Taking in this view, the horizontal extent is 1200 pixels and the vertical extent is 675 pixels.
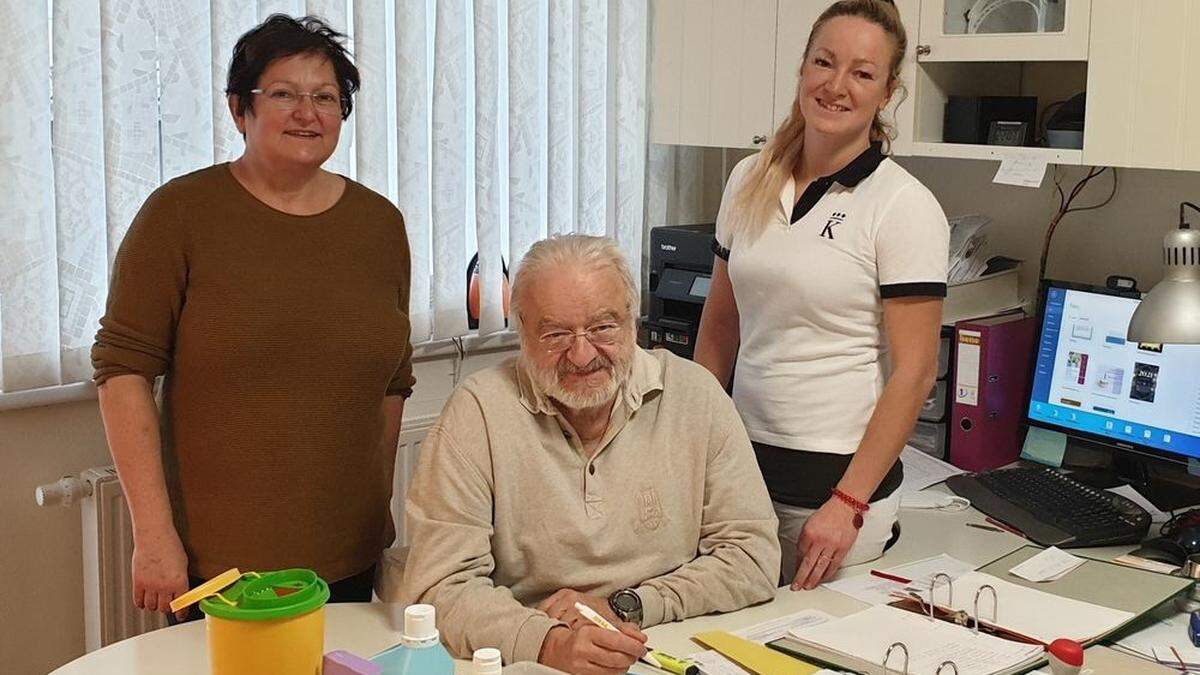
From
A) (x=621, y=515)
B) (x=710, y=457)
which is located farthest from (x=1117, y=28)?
(x=621, y=515)

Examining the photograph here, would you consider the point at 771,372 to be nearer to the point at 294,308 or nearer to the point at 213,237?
the point at 294,308

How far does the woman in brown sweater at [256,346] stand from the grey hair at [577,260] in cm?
33

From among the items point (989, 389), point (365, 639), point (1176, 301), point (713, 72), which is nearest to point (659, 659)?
point (365, 639)

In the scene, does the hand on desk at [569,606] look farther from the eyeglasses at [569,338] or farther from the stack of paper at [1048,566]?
the stack of paper at [1048,566]

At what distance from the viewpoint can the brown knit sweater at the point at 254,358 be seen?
6.32 feet

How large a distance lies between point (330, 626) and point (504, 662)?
275mm

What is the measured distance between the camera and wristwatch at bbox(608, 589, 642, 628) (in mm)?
1731

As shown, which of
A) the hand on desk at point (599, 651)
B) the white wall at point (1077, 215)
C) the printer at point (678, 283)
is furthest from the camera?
the printer at point (678, 283)

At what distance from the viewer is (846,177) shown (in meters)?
2.03

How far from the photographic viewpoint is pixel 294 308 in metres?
1.96

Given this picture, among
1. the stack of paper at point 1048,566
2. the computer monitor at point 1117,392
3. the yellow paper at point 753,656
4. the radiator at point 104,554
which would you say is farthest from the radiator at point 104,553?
the computer monitor at point 1117,392

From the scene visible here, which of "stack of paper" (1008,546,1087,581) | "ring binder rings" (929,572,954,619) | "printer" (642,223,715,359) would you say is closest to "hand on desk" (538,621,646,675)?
"ring binder rings" (929,572,954,619)

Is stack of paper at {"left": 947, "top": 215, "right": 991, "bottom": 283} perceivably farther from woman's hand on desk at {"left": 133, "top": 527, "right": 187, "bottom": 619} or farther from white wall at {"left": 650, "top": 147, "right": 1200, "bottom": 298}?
woman's hand on desk at {"left": 133, "top": 527, "right": 187, "bottom": 619}

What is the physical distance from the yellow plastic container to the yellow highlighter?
0.38 m
